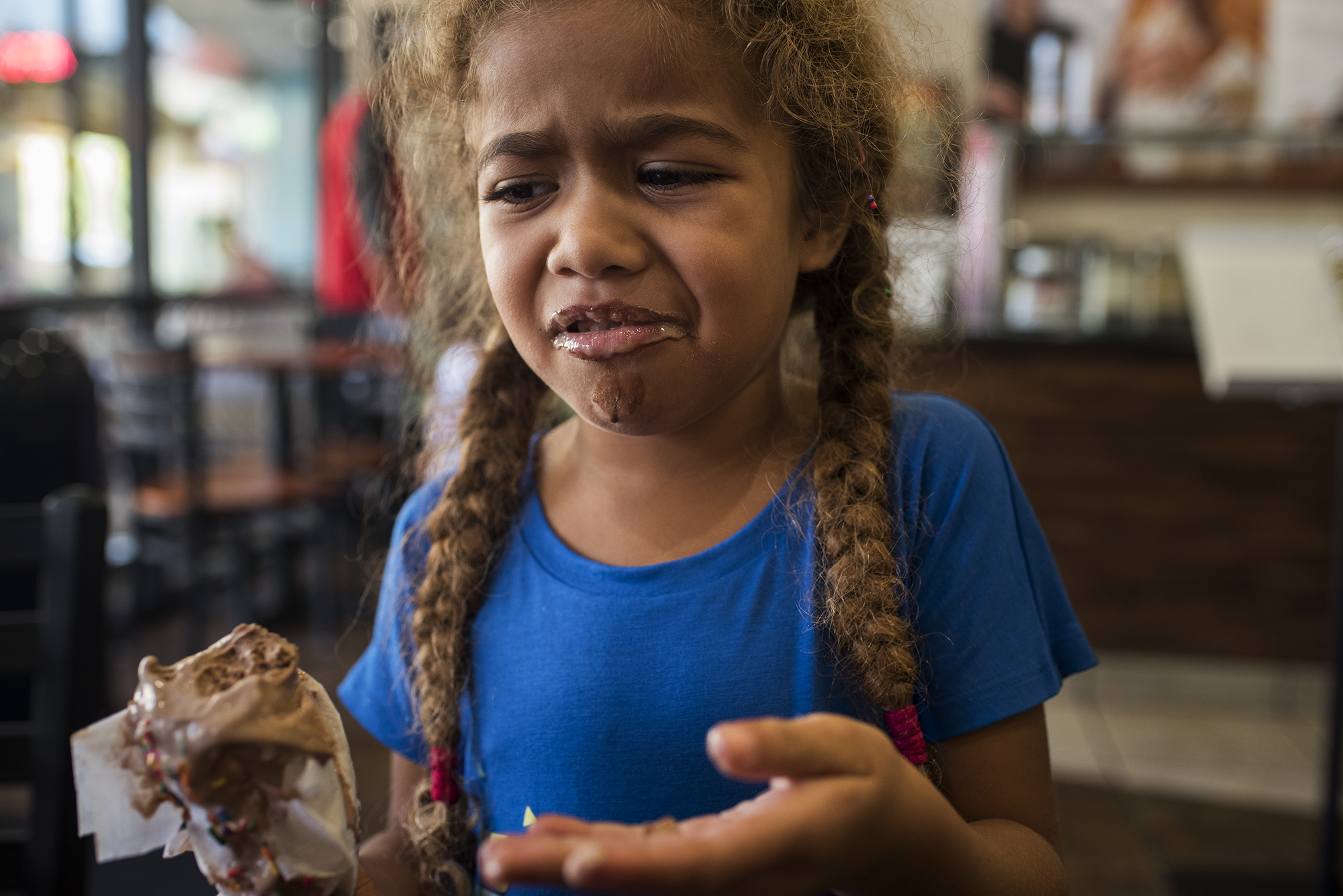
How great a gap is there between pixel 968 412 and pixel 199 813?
610mm

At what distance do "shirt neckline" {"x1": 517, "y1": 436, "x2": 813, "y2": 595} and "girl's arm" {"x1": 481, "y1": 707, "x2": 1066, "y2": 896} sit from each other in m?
0.24

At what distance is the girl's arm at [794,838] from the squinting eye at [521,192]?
16.6 inches

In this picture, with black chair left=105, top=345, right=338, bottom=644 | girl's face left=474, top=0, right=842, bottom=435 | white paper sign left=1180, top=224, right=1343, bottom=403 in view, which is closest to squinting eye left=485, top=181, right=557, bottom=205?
girl's face left=474, top=0, right=842, bottom=435

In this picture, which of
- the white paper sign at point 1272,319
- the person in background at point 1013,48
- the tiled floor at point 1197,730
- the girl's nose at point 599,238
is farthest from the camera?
the person in background at point 1013,48

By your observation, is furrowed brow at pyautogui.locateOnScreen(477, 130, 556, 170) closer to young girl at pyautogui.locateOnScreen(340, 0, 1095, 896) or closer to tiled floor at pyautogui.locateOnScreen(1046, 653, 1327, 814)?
young girl at pyautogui.locateOnScreen(340, 0, 1095, 896)

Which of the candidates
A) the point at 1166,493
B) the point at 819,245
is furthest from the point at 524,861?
the point at 1166,493

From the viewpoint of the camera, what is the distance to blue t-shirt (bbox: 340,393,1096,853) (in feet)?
2.33

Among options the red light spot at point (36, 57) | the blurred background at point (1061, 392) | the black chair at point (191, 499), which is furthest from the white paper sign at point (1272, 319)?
the red light spot at point (36, 57)

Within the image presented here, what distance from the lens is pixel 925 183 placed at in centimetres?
110

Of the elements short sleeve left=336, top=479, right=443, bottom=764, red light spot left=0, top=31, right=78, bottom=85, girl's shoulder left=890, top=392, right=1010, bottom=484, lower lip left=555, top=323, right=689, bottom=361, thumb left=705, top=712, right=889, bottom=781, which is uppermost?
red light spot left=0, top=31, right=78, bottom=85

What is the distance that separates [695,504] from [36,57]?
4.18 m

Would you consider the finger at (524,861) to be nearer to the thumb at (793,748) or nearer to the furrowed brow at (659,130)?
the thumb at (793,748)

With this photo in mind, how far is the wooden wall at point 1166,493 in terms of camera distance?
2922 mm

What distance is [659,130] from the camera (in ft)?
2.18
